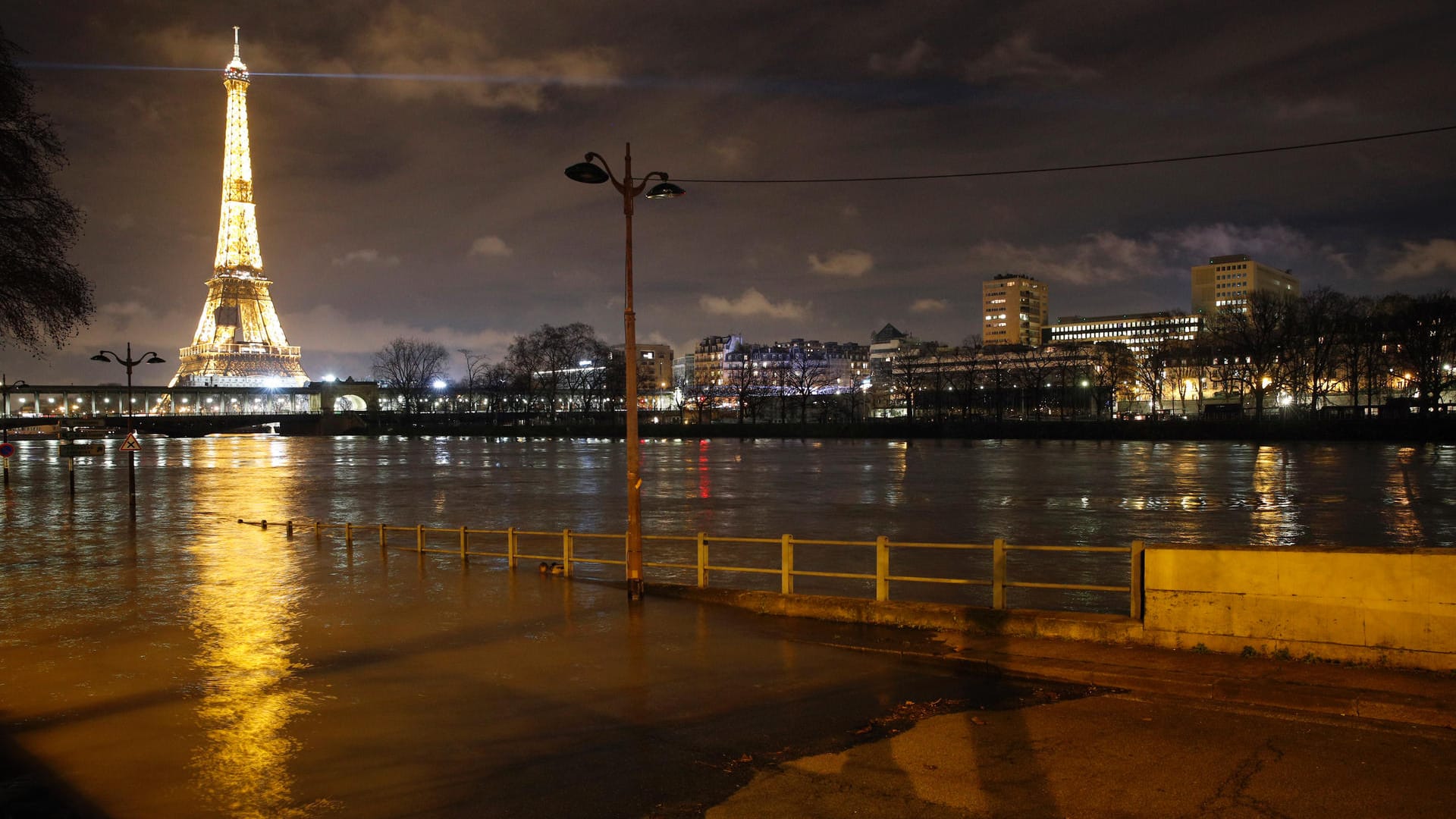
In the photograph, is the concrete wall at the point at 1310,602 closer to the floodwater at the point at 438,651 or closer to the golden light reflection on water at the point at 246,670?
the floodwater at the point at 438,651

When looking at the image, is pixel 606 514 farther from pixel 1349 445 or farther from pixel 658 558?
pixel 1349 445

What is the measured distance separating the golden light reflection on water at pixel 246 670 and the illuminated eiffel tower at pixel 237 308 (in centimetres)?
14043

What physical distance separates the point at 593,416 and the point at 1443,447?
4092 inches

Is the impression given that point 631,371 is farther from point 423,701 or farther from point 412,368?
point 412,368

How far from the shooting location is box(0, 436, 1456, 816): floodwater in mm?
7371

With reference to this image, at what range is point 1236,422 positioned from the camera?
253 feet

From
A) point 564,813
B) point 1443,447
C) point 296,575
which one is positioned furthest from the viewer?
point 1443,447

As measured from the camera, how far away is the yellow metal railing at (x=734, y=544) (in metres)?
11.2

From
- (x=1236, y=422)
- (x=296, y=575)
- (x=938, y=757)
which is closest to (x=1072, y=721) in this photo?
(x=938, y=757)

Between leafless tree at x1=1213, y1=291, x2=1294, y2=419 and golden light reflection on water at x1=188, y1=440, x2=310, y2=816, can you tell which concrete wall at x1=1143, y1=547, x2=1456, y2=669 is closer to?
golden light reflection on water at x1=188, y1=440, x2=310, y2=816

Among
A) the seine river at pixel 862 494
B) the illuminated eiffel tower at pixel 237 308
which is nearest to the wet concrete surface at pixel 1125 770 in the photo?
the seine river at pixel 862 494

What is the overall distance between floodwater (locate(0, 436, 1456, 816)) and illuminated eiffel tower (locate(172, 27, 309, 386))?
127m

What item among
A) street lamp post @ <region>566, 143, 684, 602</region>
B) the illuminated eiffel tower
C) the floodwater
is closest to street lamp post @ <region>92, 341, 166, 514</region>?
the floodwater

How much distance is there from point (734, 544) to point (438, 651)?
11107 mm
